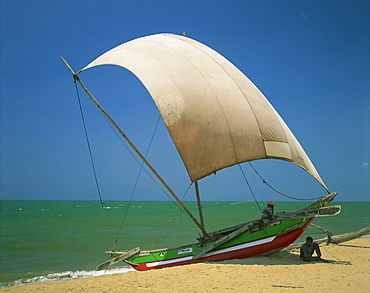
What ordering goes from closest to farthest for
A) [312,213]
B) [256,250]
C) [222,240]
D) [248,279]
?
[248,279]
[312,213]
[256,250]
[222,240]

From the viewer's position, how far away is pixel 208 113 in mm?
8234

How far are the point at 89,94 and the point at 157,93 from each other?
250cm

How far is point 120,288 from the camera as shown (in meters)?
6.57

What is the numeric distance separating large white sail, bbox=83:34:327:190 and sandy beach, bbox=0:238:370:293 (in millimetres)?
2193

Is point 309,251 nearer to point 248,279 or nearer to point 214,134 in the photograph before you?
point 248,279

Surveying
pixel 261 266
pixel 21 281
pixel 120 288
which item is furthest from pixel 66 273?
pixel 261 266

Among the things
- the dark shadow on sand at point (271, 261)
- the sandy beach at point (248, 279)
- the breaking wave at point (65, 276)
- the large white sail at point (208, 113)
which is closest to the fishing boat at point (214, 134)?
the large white sail at point (208, 113)

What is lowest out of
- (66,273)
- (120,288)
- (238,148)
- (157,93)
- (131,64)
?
(66,273)

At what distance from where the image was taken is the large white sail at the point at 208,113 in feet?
26.5

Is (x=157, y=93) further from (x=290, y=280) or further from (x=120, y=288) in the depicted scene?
(x=290, y=280)

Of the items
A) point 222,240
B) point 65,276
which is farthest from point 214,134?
point 65,276

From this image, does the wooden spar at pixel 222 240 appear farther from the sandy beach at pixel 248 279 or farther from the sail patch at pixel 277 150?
the sail patch at pixel 277 150

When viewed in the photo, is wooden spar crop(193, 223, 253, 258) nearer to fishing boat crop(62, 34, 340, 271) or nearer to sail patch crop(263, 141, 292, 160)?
fishing boat crop(62, 34, 340, 271)

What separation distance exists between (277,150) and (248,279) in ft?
11.3
